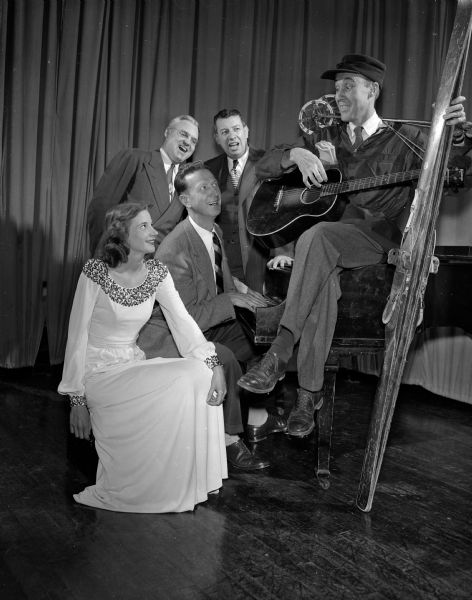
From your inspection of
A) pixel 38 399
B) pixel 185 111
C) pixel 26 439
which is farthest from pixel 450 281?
pixel 185 111

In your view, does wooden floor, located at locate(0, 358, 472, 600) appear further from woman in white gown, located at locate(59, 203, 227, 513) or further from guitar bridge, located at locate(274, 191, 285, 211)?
guitar bridge, located at locate(274, 191, 285, 211)

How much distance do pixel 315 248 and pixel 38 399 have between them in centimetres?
242

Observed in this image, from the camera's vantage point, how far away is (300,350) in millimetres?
3191

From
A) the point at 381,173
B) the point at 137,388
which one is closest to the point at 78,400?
the point at 137,388

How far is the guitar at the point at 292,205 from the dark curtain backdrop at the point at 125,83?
2404 mm

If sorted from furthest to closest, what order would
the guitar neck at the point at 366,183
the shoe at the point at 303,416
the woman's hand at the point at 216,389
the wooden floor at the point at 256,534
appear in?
the guitar neck at the point at 366,183 → the shoe at the point at 303,416 → the woman's hand at the point at 216,389 → the wooden floor at the point at 256,534

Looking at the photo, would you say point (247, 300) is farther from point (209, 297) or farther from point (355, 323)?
point (355, 323)

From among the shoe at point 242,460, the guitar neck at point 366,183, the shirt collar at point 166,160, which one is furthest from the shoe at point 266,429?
the shirt collar at point 166,160

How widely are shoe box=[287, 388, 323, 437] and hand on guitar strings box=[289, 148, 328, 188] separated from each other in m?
1.05

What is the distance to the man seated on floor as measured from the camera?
3428 millimetres

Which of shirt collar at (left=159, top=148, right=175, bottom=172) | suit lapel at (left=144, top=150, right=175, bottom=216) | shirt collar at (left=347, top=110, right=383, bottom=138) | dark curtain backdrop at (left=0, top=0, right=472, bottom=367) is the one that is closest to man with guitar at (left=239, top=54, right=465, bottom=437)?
shirt collar at (left=347, top=110, right=383, bottom=138)

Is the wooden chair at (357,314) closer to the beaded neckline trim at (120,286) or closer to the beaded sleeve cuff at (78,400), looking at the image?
the beaded neckline trim at (120,286)

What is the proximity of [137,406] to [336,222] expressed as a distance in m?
1.30

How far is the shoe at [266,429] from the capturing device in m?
3.94
